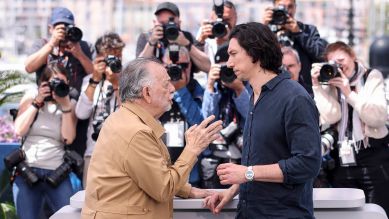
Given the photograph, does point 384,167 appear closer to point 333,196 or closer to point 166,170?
point 333,196

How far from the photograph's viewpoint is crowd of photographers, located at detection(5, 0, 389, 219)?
5879 millimetres

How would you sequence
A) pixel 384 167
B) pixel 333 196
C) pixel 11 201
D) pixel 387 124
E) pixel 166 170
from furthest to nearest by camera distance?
pixel 11 201, pixel 387 124, pixel 384 167, pixel 333 196, pixel 166 170

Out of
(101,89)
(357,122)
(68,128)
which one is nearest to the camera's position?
(357,122)

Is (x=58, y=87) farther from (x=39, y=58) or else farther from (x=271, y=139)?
(x=271, y=139)

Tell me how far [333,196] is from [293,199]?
618 millimetres

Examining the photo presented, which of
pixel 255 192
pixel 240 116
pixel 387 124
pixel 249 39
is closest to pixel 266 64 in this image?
pixel 249 39

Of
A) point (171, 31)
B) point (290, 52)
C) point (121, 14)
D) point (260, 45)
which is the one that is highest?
point (260, 45)

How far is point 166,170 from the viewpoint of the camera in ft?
12.2

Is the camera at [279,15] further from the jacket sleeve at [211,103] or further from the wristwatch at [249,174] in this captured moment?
the wristwatch at [249,174]

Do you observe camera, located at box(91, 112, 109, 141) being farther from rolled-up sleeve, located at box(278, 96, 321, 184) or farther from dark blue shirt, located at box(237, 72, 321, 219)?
rolled-up sleeve, located at box(278, 96, 321, 184)

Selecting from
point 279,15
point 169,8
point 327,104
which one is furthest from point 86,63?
point 327,104

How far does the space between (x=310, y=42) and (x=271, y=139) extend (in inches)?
115

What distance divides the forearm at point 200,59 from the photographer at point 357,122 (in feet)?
2.69

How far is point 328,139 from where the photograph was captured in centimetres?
588
